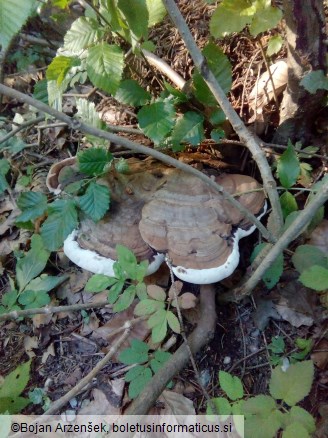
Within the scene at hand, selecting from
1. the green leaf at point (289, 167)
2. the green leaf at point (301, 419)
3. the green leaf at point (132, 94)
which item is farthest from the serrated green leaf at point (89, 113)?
the green leaf at point (301, 419)

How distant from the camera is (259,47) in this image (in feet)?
9.11

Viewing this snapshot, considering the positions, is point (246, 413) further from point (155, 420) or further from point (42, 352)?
point (42, 352)

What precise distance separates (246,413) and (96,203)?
50.7 inches

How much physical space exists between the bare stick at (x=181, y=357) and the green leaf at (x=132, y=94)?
45.5 inches

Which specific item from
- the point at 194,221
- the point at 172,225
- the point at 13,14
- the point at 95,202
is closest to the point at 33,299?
the point at 95,202

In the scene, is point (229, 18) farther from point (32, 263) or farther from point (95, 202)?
point (32, 263)

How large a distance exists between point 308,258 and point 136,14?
4.83ft

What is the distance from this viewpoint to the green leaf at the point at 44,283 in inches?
108

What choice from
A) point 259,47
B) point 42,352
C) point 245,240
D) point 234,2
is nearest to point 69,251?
point 42,352

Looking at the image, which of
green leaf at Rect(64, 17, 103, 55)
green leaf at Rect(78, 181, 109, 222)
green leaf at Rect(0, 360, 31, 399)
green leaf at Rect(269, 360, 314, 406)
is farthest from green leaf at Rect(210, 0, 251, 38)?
green leaf at Rect(0, 360, 31, 399)

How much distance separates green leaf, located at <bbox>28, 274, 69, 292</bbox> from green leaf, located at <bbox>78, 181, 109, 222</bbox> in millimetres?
706

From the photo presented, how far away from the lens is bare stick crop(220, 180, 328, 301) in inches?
66.8

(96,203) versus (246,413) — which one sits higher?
(96,203)

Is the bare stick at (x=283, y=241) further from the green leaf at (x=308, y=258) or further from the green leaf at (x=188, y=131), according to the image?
the green leaf at (x=188, y=131)
